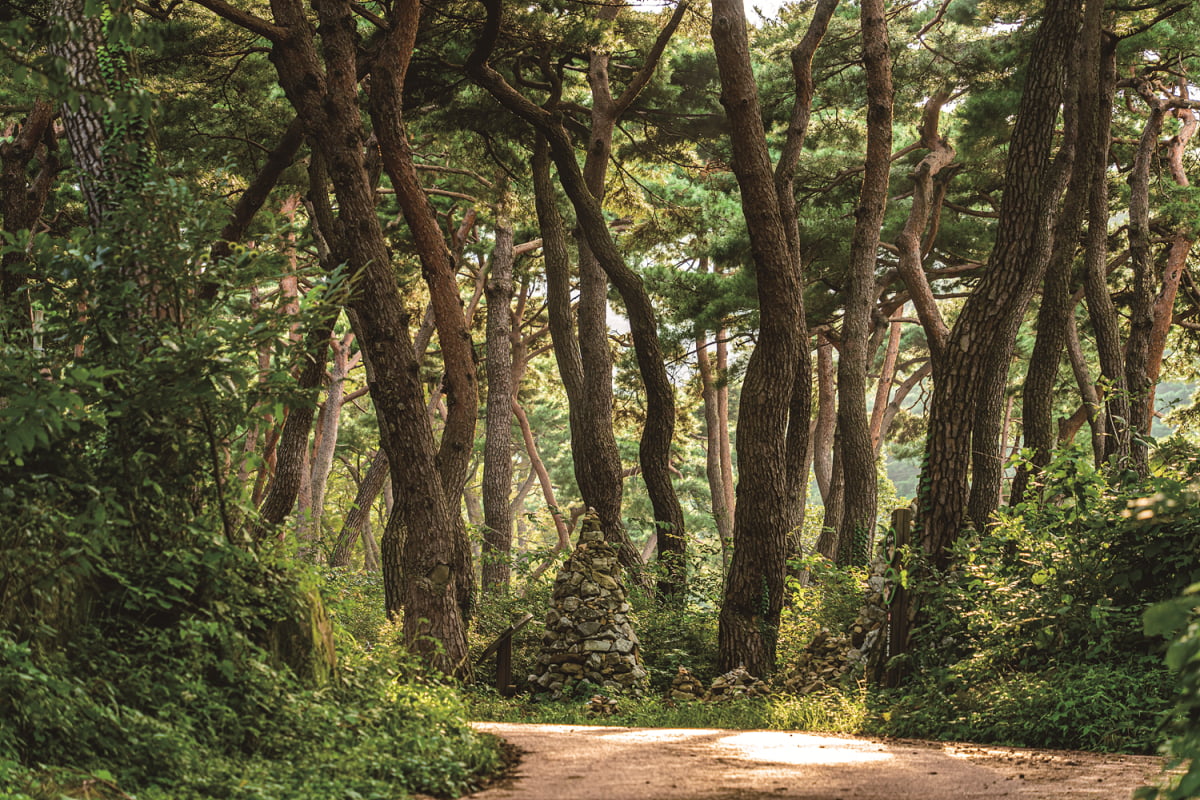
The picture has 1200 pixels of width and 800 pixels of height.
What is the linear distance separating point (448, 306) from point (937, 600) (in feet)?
18.8

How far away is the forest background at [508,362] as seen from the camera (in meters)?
4.88

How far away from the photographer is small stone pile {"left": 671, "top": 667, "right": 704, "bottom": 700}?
1014cm

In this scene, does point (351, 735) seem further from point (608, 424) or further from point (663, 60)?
point (663, 60)

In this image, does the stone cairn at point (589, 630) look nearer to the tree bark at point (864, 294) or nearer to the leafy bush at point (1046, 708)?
the leafy bush at point (1046, 708)

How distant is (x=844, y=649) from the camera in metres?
10.2

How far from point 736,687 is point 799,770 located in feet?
14.8

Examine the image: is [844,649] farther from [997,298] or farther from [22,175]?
[22,175]

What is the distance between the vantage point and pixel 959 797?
186 inches

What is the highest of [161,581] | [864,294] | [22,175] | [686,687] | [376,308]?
[22,175]

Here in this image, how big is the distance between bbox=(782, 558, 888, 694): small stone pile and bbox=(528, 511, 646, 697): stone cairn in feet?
5.49

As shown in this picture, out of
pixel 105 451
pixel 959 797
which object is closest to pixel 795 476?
pixel 959 797

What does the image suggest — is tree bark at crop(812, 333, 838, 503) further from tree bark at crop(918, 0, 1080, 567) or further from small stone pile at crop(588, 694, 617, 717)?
small stone pile at crop(588, 694, 617, 717)

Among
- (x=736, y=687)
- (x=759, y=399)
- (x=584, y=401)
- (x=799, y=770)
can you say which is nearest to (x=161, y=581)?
(x=799, y=770)

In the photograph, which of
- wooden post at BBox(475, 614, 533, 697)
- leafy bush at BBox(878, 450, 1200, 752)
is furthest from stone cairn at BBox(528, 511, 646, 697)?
leafy bush at BBox(878, 450, 1200, 752)
